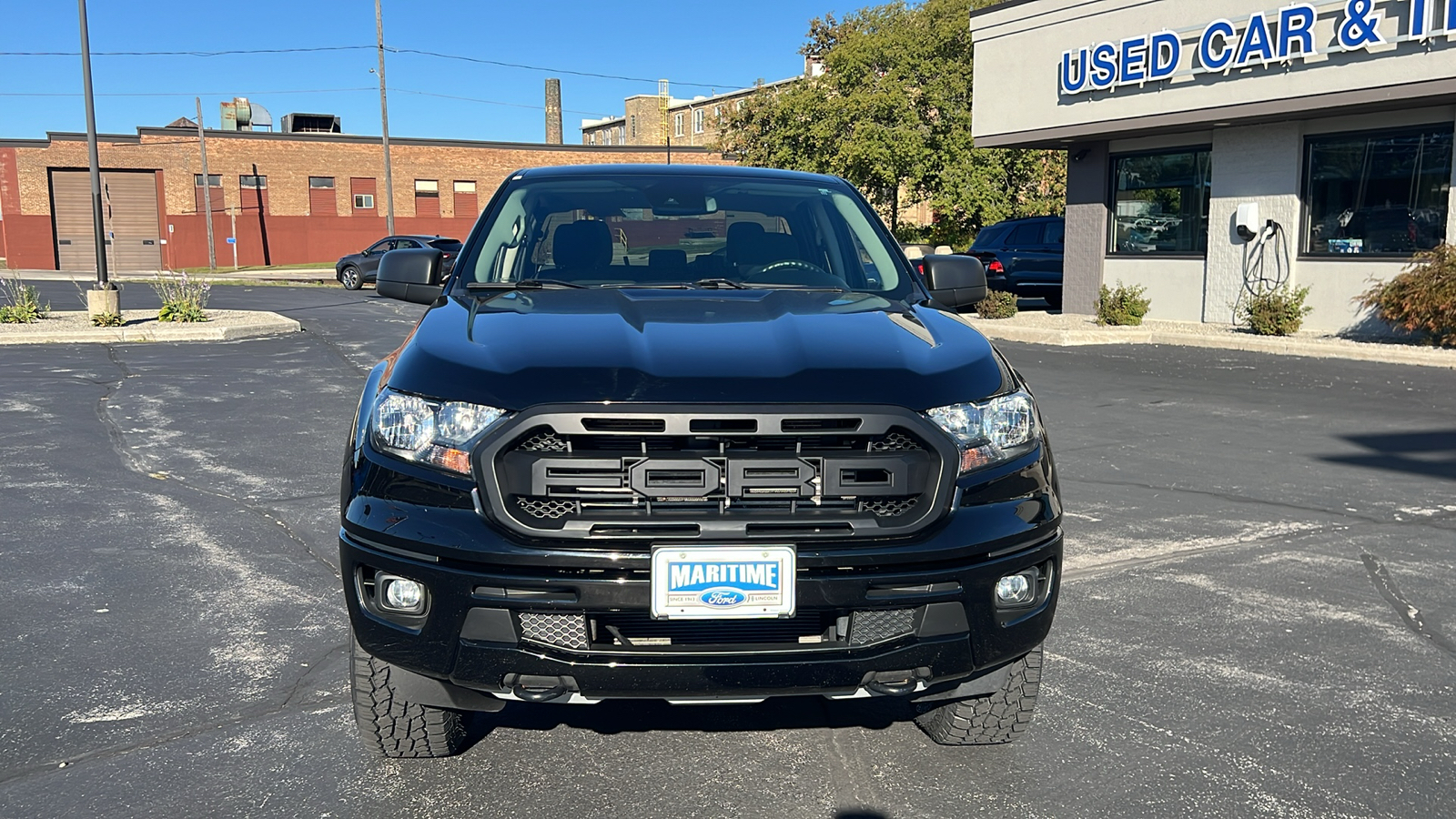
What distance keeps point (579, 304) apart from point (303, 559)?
8.67 ft

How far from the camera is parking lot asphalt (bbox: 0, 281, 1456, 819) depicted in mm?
3217

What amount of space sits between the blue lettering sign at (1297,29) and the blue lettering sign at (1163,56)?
68.1 inches

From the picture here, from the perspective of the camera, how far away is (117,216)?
49812mm

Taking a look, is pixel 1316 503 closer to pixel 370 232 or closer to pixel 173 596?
pixel 173 596

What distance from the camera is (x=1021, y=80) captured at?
20.2 m

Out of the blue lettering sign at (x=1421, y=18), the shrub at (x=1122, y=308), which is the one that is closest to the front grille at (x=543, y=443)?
the blue lettering sign at (x=1421, y=18)

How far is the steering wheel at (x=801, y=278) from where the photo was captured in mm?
Answer: 4258

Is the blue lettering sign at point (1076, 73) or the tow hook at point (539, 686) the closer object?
the tow hook at point (539, 686)

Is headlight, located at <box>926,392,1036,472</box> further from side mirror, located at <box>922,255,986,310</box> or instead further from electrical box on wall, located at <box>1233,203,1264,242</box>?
electrical box on wall, located at <box>1233,203,1264,242</box>

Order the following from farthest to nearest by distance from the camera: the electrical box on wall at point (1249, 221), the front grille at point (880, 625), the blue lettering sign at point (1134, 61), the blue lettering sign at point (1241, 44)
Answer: the blue lettering sign at point (1134, 61) < the electrical box on wall at point (1249, 221) < the blue lettering sign at point (1241, 44) < the front grille at point (880, 625)

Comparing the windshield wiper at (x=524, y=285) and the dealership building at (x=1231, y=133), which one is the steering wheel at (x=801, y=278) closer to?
the windshield wiper at (x=524, y=285)

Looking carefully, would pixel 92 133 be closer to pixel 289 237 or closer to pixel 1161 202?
pixel 1161 202

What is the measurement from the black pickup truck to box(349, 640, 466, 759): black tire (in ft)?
0.06

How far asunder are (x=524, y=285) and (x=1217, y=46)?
51.0 ft
